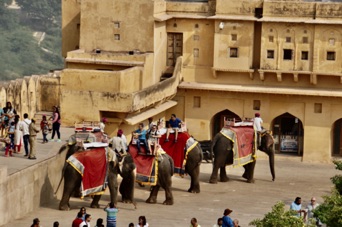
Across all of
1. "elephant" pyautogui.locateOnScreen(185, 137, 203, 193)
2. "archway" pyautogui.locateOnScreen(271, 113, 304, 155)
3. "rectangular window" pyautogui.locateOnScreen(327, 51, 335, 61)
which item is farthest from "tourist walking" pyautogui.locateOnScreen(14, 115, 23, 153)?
"rectangular window" pyautogui.locateOnScreen(327, 51, 335, 61)

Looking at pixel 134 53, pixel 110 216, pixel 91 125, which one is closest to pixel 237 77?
pixel 134 53

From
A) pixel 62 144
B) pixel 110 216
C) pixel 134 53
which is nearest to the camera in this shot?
pixel 110 216

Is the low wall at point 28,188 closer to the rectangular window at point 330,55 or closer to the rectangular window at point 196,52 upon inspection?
the rectangular window at point 196,52

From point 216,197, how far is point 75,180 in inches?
193

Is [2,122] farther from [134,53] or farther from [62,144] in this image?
[134,53]

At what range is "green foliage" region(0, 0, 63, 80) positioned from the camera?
322 feet

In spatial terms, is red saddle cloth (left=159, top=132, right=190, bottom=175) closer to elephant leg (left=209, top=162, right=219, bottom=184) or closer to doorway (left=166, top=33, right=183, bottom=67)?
elephant leg (left=209, top=162, right=219, bottom=184)

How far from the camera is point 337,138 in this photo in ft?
127

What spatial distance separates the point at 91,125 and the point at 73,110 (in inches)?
130

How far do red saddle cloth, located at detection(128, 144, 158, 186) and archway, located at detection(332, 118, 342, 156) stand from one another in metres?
11.6

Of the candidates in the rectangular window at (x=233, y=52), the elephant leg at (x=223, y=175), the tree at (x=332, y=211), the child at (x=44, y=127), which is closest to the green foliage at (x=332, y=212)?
the tree at (x=332, y=211)

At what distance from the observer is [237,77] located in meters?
39.0

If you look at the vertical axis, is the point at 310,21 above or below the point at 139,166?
above

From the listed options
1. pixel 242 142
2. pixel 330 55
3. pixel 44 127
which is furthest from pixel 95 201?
pixel 330 55
